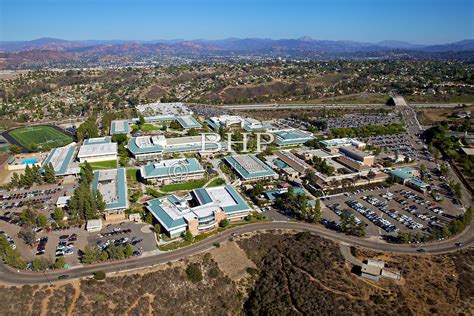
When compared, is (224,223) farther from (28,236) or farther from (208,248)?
(28,236)

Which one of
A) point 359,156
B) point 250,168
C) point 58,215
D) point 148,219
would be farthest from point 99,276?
point 359,156

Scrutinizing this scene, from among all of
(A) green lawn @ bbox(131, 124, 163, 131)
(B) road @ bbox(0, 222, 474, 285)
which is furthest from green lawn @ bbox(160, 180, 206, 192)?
(A) green lawn @ bbox(131, 124, 163, 131)

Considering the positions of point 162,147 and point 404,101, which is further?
point 404,101

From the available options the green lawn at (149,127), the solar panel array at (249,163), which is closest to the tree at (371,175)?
the solar panel array at (249,163)

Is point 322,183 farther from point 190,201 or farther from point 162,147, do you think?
point 162,147

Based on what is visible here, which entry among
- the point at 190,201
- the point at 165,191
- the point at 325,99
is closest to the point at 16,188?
the point at 165,191

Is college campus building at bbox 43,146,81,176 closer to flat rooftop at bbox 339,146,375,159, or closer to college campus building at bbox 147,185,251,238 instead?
Answer: college campus building at bbox 147,185,251,238

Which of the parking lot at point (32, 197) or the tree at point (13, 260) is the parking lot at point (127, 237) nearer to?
the tree at point (13, 260)
